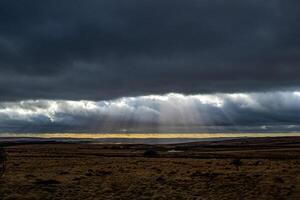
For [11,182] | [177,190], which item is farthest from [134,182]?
[11,182]

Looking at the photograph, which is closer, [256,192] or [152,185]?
[256,192]

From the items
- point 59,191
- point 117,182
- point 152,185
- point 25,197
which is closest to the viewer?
point 25,197

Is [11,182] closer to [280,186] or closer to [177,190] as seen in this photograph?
[177,190]

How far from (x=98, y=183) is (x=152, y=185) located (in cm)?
495

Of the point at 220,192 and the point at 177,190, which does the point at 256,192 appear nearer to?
the point at 220,192

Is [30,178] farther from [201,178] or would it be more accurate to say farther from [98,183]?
[201,178]

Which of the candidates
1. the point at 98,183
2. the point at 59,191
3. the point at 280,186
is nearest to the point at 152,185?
the point at 98,183

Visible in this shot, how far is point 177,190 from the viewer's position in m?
29.6

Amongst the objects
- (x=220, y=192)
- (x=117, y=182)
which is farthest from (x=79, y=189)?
(x=220, y=192)

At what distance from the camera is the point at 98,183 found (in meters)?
33.3

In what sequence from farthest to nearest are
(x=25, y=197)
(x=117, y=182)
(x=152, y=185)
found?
1. (x=117, y=182)
2. (x=152, y=185)
3. (x=25, y=197)

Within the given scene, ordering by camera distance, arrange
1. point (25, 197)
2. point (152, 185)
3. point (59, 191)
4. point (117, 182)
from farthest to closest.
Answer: point (117, 182)
point (152, 185)
point (59, 191)
point (25, 197)

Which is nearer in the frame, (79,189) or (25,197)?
(25,197)

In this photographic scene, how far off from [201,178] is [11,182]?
16.7 meters
